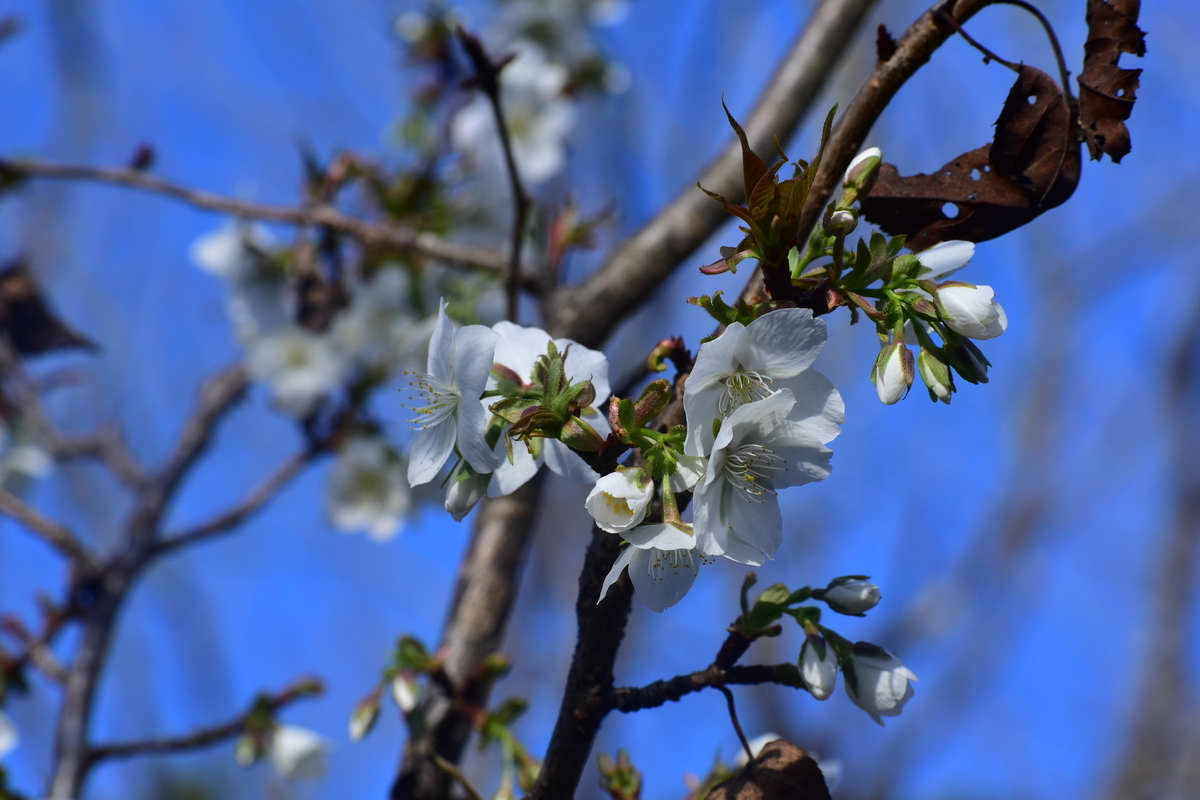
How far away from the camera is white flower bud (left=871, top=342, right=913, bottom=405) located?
718 mm

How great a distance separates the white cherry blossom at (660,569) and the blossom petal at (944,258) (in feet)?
0.98

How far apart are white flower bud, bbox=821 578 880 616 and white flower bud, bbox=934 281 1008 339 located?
9.5 inches

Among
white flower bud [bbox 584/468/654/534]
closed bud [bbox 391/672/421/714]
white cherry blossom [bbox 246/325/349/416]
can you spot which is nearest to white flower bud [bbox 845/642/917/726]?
white flower bud [bbox 584/468/654/534]

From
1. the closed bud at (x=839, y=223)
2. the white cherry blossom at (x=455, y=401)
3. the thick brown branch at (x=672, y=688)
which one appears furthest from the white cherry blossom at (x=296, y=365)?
the closed bud at (x=839, y=223)

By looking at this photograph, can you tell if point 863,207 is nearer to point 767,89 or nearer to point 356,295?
point 767,89

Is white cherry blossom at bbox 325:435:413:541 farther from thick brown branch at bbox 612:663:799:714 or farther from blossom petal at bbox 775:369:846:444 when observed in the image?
blossom petal at bbox 775:369:846:444

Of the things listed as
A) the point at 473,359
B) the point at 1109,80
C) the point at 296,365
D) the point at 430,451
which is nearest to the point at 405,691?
the point at 430,451

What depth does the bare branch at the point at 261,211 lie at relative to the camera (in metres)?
1.77

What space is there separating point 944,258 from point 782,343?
0.16 m

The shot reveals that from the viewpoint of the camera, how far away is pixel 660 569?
28.6 inches

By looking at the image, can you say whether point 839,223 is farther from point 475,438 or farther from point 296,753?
point 296,753

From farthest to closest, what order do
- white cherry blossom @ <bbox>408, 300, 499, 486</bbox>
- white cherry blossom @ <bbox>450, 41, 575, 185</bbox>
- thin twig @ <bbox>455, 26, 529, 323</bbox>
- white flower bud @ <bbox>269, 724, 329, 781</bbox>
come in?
white cherry blossom @ <bbox>450, 41, 575, 185</bbox>
white flower bud @ <bbox>269, 724, 329, 781</bbox>
thin twig @ <bbox>455, 26, 529, 323</bbox>
white cherry blossom @ <bbox>408, 300, 499, 486</bbox>

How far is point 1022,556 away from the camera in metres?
4.59

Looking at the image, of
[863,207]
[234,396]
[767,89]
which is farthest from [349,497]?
[863,207]
